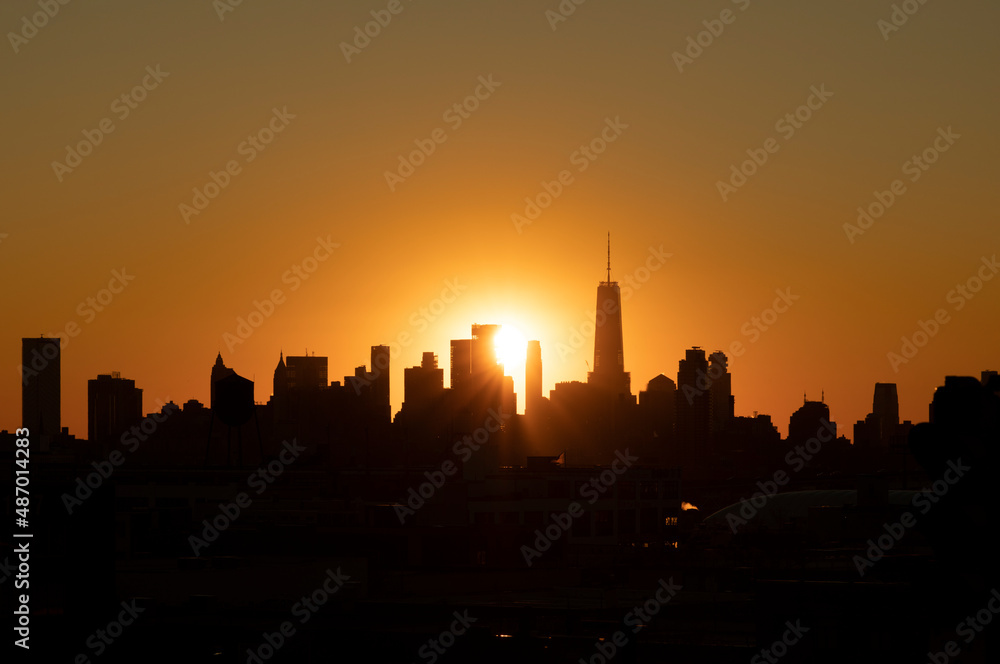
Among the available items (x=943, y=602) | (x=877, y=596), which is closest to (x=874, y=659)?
(x=877, y=596)

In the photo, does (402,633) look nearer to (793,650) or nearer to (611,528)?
(793,650)

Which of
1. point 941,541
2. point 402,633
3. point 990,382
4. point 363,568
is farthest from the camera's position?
point 363,568

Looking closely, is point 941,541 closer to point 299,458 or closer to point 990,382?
point 990,382

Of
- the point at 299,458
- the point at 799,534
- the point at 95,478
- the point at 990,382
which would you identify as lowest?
the point at 990,382

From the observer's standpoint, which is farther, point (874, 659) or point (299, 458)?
point (299, 458)

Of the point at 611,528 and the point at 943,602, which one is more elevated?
the point at 611,528

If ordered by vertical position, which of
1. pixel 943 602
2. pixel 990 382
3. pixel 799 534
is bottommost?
pixel 943 602

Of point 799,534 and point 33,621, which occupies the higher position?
point 799,534

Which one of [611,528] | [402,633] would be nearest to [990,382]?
[402,633]

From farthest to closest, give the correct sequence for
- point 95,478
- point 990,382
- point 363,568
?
point 363,568, point 95,478, point 990,382
